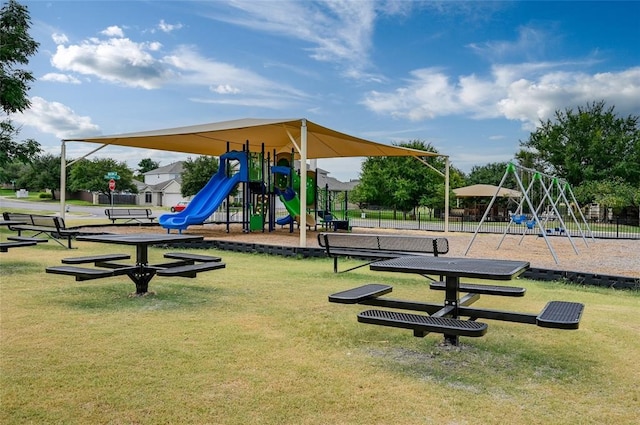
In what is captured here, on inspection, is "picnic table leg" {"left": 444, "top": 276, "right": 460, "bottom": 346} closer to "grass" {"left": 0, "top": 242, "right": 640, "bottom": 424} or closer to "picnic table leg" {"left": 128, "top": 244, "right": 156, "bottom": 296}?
"grass" {"left": 0, "top": 242, "right": 640, "bottom": 424}

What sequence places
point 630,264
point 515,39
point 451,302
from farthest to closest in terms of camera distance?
1. point 515,39
2. point 630,264
3. point 451,302

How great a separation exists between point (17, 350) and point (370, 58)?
1598cm

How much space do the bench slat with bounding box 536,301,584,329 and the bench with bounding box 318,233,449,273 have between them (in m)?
3.56

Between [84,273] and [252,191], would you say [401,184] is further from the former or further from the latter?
[84,273]

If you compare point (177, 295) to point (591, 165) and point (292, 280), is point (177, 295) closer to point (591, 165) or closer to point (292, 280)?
point (292, 280)

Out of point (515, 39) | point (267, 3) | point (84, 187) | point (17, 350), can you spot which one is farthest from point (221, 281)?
point (84, 187)

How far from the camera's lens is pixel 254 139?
19547 mm

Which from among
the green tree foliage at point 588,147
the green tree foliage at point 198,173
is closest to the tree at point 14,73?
the green tree foliage at point 198,173

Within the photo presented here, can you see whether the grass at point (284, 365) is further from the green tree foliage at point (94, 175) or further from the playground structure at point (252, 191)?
the green tree foliage at point (94, 175)

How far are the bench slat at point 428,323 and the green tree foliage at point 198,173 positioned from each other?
50295 mm

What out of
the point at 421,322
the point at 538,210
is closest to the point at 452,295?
the point at 421,322

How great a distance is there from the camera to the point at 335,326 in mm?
5285

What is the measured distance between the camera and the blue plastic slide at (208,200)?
16609 mm

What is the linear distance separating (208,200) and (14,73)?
12403mm
